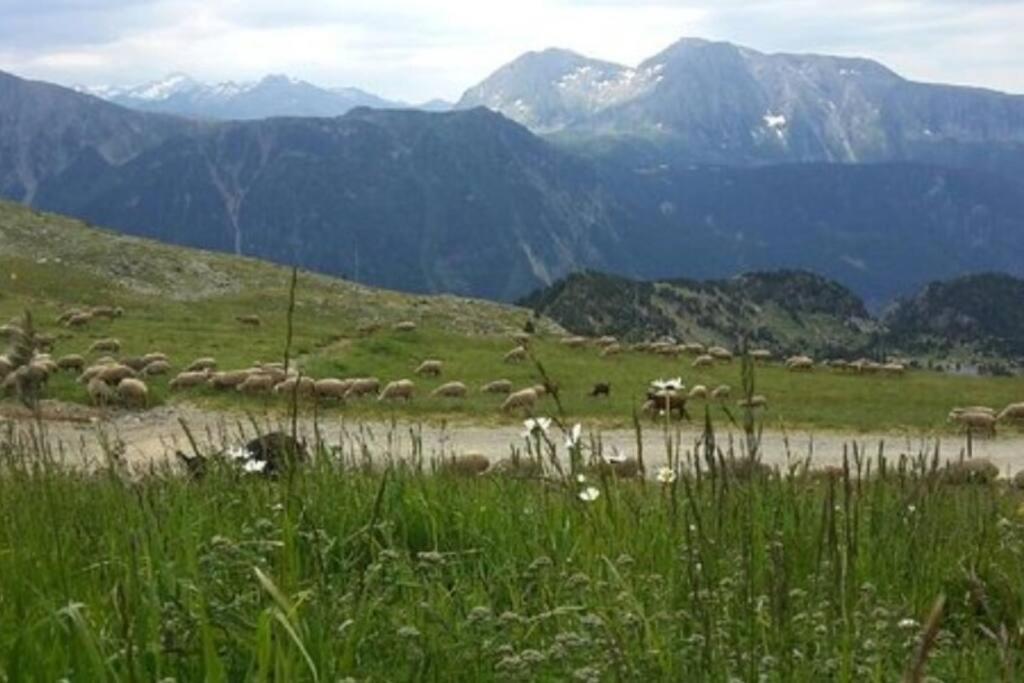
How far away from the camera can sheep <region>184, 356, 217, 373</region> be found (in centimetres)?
3769

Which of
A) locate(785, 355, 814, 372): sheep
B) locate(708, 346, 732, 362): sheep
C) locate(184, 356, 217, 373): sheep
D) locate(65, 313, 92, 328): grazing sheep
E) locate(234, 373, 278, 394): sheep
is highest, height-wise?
locate(65, 313, 92, 328): grazing sheep

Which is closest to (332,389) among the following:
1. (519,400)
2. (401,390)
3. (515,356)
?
(401,390)

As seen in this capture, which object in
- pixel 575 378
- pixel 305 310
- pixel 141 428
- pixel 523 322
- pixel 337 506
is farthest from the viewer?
pixel 523 322

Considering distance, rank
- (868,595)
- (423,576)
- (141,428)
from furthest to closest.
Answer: (141,428) → (423,576) → (868,595)

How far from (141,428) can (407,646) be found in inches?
1021

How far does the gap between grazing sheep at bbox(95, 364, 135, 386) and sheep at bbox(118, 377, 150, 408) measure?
6.85 ft

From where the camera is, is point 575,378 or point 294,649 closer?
point 294,649

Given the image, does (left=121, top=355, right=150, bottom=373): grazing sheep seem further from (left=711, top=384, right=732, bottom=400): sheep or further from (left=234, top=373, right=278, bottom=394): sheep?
(left=711, top=384, right=732, bottom=400): sheep

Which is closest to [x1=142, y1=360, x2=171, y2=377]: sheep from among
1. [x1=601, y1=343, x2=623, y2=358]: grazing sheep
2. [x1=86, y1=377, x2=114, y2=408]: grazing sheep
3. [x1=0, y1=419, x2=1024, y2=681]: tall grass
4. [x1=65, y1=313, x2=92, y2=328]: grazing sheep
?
[x1=86, y1=377, x2=114, y2=408]: grazing sheep

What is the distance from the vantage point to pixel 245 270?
7975cm

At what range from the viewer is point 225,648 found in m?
3.86

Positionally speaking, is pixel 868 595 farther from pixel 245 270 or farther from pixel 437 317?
pixel 245 270

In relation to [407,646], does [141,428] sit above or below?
below

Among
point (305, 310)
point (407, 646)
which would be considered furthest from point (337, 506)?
point (305, 310)
